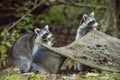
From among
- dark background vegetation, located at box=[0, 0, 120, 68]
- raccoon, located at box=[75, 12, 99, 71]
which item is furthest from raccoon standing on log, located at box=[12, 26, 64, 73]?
raccoon, located at box=[75, 12, 99, 71]

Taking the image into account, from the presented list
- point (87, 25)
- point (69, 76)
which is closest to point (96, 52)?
point (69, 76)

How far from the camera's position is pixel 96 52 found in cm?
818

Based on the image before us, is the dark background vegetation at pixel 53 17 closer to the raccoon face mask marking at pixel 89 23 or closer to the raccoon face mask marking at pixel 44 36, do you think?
the raccoon face mask marking at pixel 44 36

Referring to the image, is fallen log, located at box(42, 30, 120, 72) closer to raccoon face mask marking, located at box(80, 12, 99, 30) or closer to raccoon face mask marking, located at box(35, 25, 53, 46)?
raccoon face mask marking, located at box(80, 12, 99, 30)

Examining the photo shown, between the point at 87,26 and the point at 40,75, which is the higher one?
the point at 87,26

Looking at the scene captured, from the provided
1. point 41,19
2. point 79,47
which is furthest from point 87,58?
point 41,19

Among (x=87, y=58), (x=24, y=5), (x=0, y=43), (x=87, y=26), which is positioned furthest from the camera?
(x=24, y=5)

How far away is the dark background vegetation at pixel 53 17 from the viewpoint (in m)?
11.9

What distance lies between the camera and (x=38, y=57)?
28.7 ft

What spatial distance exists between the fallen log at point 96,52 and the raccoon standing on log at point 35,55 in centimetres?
27

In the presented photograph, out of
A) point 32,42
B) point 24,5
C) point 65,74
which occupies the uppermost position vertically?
point 24,5

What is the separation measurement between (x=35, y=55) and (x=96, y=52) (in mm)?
1311

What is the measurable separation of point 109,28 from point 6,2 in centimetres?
322

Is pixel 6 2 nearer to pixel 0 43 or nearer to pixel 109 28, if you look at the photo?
pixel 0 43
